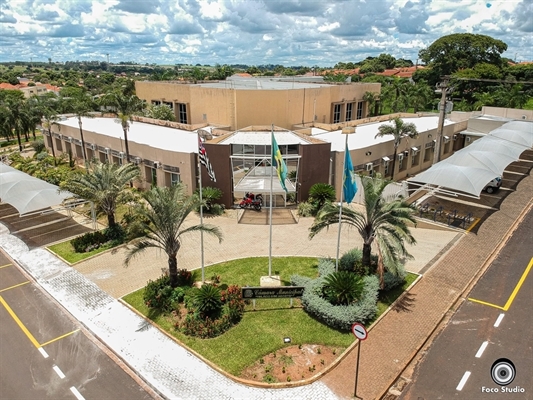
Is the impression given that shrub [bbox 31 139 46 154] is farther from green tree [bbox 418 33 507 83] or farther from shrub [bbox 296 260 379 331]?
green tree [bbox 418 33 507 83]

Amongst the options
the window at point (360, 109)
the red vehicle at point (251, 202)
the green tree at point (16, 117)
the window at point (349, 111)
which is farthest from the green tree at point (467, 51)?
the green tree at point (16, 117)

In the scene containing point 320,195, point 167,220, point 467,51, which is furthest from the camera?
point 467,51

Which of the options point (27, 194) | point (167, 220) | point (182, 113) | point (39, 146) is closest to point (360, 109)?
point (182, 113)

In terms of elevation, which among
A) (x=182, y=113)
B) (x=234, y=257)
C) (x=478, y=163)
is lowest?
(x=234, y=257)

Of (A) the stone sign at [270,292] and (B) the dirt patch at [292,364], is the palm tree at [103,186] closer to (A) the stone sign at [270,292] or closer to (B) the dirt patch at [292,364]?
(A) the stone sign at [270,292]

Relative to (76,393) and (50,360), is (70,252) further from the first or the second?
(76,393)

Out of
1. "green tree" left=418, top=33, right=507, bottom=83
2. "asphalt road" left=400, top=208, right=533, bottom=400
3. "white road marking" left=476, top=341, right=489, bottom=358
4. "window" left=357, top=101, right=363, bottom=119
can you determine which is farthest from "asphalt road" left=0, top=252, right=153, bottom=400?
"green tree" left=418, top=33, right=507, bottom=83
